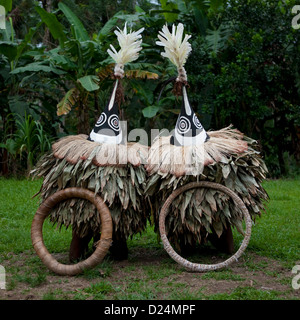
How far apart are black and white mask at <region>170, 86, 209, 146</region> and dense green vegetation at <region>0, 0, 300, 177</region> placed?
4204 mm

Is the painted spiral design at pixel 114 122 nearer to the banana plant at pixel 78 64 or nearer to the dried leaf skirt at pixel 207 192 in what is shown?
the dried leaf skirt at pixel 207 192

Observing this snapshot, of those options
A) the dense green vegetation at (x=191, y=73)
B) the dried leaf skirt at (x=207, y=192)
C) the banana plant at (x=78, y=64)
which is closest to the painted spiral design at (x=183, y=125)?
the dried leaf skirt at (x=207, y=192)

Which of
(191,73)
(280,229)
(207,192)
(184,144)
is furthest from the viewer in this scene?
(191,73)

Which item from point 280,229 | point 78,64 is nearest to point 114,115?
point 280,229

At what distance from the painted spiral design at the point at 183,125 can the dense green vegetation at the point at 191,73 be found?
4.22 m

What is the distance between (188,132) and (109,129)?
70cm

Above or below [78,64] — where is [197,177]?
below

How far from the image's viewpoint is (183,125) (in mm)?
4168

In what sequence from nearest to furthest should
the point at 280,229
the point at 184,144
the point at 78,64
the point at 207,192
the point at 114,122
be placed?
the point at 207,192 < the point at 184,144 < the point at 114,122 < the point at 280,229 < the point at 78,64

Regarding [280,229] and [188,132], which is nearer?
[188,132]

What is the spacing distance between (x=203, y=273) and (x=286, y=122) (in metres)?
6.75

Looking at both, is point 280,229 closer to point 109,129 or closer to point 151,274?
point 151,274
